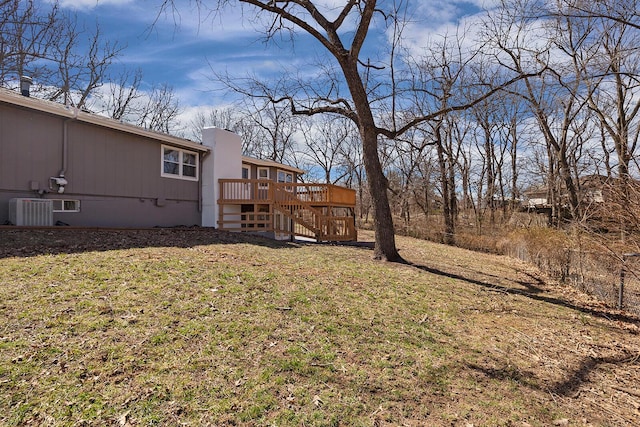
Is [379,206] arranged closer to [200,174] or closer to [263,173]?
[200,174]

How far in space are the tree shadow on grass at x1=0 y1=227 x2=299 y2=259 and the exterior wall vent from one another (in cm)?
55

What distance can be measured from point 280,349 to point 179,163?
9.89m

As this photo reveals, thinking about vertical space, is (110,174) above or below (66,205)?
above

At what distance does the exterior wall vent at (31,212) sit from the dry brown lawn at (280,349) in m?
1.65

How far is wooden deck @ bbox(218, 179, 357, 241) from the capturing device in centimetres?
1207

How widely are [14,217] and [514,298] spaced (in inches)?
400

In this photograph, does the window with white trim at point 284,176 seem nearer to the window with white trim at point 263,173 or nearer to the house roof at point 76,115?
the window with white trim at point 263,173

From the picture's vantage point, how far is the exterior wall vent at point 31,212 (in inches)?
299

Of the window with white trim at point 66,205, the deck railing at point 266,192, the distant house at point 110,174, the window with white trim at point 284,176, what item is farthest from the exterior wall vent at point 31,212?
the window with white trim at point 284,176

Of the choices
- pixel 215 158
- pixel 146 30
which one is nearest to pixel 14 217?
pixel 146 30

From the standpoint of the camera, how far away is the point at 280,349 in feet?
11.5

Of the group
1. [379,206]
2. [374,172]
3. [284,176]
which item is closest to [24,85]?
[374,172]

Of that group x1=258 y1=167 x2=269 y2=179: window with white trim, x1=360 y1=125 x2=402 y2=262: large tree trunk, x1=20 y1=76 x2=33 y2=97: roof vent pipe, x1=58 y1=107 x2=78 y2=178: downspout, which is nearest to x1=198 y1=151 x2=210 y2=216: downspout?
x1=58 y1=107 x2=78 y2=178: downspout

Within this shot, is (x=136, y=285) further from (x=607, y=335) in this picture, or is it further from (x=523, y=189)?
(x=523, y=189)
